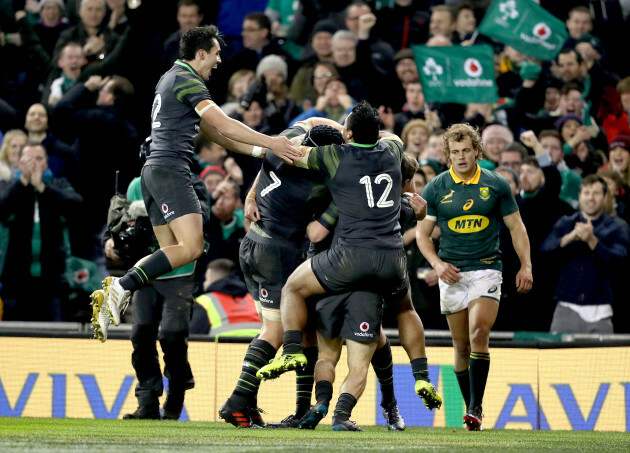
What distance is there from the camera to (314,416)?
24.8ft

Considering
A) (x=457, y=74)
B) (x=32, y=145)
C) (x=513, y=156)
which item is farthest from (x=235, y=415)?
(x=457, y=74)

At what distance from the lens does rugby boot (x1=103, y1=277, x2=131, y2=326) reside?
7695 mm

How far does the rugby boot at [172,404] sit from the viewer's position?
9133mm

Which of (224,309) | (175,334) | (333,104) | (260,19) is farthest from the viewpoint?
(260,19)

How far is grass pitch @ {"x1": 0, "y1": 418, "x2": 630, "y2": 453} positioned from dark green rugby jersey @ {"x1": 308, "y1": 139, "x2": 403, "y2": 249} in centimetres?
136

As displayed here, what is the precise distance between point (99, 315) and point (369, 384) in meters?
3.22

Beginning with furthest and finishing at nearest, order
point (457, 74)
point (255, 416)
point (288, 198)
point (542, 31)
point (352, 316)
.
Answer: point (542, 31) < point (457, 74) < point (255, 416) < point (288, 198) < point (352, 316)

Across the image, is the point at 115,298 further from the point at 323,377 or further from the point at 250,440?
the point at 250,440

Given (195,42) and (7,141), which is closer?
(195,42)

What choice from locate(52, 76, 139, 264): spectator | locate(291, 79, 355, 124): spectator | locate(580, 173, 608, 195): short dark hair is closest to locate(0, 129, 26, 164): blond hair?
locate(52, 76, 139, 264): spectator

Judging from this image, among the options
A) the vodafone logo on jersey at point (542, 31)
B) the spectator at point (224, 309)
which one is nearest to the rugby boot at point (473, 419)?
the spectator at point (224, 309)

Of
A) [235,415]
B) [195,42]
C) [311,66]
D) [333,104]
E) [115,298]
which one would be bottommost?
[235,415]

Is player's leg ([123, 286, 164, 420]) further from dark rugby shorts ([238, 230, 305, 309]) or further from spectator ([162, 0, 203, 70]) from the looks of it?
spectator ([162, 0, 203, 70])

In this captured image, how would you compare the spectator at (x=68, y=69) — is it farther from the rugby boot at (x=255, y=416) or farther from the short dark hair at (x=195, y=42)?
the rugby boot at (x=255, y=416)
